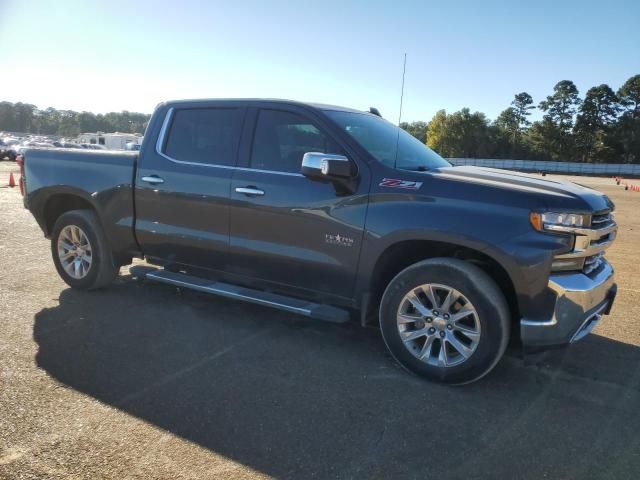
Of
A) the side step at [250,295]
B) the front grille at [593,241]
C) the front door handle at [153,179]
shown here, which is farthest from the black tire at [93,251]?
the front grille at [593,241]

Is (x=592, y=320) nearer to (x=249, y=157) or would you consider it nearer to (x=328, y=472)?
(x=328, y=472)

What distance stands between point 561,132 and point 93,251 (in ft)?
→ 335

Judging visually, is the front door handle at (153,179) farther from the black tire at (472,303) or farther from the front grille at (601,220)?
the front grille at (601,220)

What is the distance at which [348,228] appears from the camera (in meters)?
3.85

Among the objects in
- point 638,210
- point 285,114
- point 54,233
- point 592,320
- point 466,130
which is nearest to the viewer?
point 592,320

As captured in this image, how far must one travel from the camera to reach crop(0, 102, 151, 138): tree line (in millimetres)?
145212

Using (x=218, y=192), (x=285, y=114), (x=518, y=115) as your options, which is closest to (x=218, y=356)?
(x=218, y=192)

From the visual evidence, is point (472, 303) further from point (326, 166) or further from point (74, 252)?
point (74, 252)

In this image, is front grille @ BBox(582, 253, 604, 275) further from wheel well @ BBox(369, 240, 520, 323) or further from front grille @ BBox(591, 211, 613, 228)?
wheel well @ BBox(369, 240, 520, 323)

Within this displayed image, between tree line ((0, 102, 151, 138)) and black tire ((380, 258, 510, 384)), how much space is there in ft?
474

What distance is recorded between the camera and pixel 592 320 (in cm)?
362

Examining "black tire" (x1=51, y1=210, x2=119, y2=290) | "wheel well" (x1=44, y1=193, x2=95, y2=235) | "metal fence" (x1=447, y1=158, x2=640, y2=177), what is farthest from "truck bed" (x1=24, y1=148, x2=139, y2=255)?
"metal fence" (x1=447, y1=158, x2=640, y2=177)

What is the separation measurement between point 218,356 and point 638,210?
1623 centimetres

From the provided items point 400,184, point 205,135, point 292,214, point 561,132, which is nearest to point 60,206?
point 205,135
